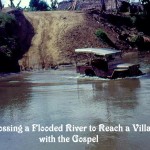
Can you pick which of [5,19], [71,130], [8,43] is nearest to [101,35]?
[5,19]

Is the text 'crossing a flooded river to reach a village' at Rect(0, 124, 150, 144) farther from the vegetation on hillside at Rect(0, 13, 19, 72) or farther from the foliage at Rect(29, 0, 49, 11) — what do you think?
the foliage at Rect(29, 0, 49, 11)

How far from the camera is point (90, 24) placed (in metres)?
45.2

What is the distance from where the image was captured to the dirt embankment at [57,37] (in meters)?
36.8

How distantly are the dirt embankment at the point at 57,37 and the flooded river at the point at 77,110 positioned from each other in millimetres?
10677

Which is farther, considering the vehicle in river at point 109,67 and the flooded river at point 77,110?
the vehicle in river at point 109,67

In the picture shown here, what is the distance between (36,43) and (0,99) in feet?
70.0

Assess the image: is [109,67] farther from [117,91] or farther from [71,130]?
[71,130]

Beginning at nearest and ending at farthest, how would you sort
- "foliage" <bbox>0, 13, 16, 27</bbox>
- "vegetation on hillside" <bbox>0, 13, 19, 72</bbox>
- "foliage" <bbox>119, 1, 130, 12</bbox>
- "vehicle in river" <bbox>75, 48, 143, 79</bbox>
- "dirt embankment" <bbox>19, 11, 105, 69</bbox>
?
"vehicle in river" <bbox>75, 48, 143, 79</bbox>, "vegetation on hillside" <bbox>0, 13, 19, 72</bbox>, "dirt embankment" <bbox>19, 11, 105, 69</bbox>, "foliage" <bbox>0, 13, 16, 27</bbox>, "foliage" <bbox>119, 1, 130, 12</bbox>

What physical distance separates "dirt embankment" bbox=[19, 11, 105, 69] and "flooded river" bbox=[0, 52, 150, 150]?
10.7 meters

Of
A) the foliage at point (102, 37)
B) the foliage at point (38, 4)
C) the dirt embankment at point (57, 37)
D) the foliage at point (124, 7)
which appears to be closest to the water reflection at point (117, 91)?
the dirt embankment at point (57, 37)

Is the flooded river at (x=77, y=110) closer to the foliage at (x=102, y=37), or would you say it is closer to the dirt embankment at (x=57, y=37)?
the dirt embankment at (x=57, y=37)

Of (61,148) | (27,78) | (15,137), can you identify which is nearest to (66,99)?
(15,137)

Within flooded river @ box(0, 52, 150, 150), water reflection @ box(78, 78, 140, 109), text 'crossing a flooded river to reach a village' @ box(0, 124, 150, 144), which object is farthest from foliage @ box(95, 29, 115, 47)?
text 'crossing a flooded river to reach a village' @ box(0, 124, 150, 144)

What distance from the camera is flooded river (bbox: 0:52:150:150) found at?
38.0ft
